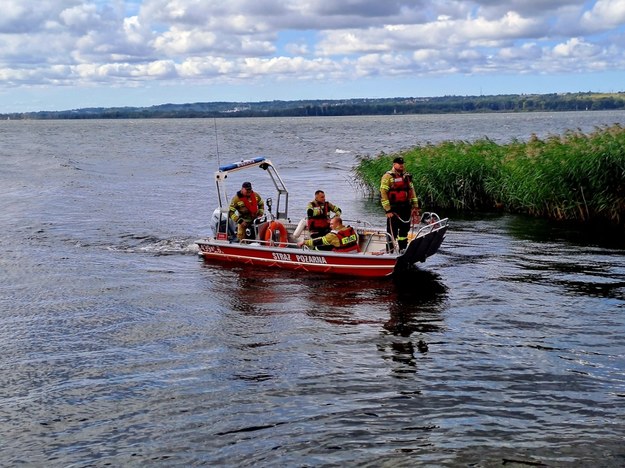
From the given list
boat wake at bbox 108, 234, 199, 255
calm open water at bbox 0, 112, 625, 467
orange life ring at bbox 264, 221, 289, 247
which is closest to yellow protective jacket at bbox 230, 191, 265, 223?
orange life ring at bbox 264, 221, 289, 247

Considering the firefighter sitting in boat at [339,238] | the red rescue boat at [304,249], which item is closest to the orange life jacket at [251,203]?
the red rescue boat at [304,249]

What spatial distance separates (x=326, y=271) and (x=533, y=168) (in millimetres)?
9761

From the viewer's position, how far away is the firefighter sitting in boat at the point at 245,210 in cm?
1920

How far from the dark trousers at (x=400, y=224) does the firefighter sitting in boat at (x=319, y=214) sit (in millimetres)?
1313

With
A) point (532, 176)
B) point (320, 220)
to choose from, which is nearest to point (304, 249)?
point (320, 220)

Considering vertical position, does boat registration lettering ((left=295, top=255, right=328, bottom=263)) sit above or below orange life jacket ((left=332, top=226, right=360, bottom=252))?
below

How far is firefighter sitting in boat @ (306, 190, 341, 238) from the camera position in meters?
17.8

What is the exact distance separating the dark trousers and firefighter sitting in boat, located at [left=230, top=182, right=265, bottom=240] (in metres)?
3.70

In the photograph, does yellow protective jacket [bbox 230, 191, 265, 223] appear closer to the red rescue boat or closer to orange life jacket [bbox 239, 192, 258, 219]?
orange life jacket [bbox 239, 192, 258, 219]

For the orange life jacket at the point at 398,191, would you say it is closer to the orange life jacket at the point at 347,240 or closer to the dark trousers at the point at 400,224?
the dark trousers at the point at 400,224

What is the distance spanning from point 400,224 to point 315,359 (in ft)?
21.5

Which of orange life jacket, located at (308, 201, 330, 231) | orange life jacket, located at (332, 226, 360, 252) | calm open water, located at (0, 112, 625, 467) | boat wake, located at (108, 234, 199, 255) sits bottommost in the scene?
calm open water, located at (0, 112, 625, 467)

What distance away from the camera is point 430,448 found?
27.9 feet

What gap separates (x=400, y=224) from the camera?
17.5m
